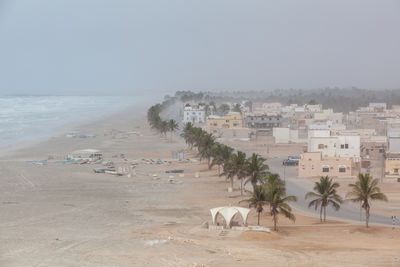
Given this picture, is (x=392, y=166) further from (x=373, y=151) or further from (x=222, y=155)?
(x=373, y=151)

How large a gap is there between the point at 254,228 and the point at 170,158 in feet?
102

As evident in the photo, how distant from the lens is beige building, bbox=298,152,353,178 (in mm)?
42062

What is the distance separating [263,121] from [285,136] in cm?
1479

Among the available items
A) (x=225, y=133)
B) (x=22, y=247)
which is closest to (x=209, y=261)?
(x=22, y=247)

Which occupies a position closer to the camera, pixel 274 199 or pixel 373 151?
pixel 274 199

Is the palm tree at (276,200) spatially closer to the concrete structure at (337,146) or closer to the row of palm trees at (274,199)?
the row of palm trees at (274,199)

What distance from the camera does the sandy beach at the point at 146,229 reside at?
2092cm

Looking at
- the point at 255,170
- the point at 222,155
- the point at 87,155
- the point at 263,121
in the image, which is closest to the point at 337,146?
the point at 222,155

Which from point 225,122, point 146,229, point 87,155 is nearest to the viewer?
point 146,229

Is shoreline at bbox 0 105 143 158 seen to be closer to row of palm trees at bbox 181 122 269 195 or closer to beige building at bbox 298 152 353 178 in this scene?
row of palm trees at bbox 181 122 269 195

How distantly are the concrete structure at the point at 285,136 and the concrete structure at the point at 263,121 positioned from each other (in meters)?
13.4

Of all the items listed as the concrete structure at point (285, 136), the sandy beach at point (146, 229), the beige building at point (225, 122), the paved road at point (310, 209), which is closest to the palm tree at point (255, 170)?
the sandy beach at point (146, 229)

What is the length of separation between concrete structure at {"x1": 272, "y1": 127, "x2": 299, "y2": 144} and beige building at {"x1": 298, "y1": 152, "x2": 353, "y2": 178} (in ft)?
83.4

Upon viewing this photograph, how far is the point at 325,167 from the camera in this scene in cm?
4250
